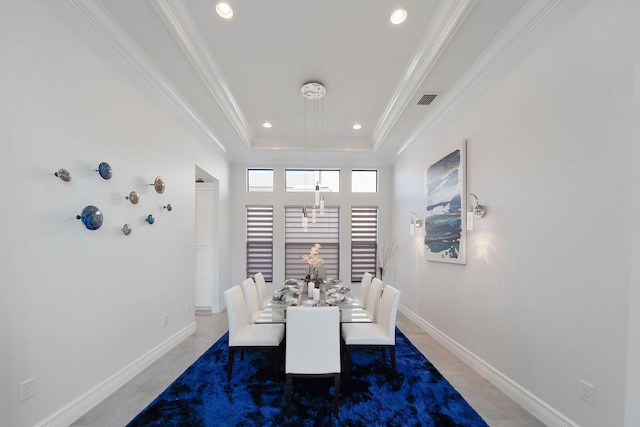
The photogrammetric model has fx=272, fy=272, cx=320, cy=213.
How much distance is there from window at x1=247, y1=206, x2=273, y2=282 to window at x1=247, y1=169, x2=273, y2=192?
1.50 ft

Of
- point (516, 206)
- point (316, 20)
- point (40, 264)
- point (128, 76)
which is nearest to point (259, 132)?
point (128, 76)

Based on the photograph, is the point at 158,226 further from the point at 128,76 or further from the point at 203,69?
the point at 203,69

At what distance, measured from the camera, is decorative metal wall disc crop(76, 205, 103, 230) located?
2.14 m

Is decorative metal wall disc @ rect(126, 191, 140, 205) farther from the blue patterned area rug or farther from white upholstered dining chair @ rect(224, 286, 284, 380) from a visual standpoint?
the blue patterned area rug

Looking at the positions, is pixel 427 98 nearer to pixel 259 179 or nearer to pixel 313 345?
pixel 313 345

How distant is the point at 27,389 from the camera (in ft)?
5.78

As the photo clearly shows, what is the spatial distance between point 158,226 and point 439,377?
3.53m

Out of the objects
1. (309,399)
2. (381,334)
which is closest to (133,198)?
(309,399)

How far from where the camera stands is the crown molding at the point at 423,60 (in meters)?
2.15

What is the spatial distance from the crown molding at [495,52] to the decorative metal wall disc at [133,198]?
3.71m

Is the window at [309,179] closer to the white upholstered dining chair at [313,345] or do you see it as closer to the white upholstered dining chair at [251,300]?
the white upholstered dining chair at [251,300]

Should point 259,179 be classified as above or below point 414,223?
above

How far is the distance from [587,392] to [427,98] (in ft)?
10.2

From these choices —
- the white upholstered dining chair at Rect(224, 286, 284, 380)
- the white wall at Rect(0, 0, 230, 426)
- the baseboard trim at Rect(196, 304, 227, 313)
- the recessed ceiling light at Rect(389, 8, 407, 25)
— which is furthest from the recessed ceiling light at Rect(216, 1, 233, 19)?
the baseboard trim at Rect(196, 304, 227, 313)
